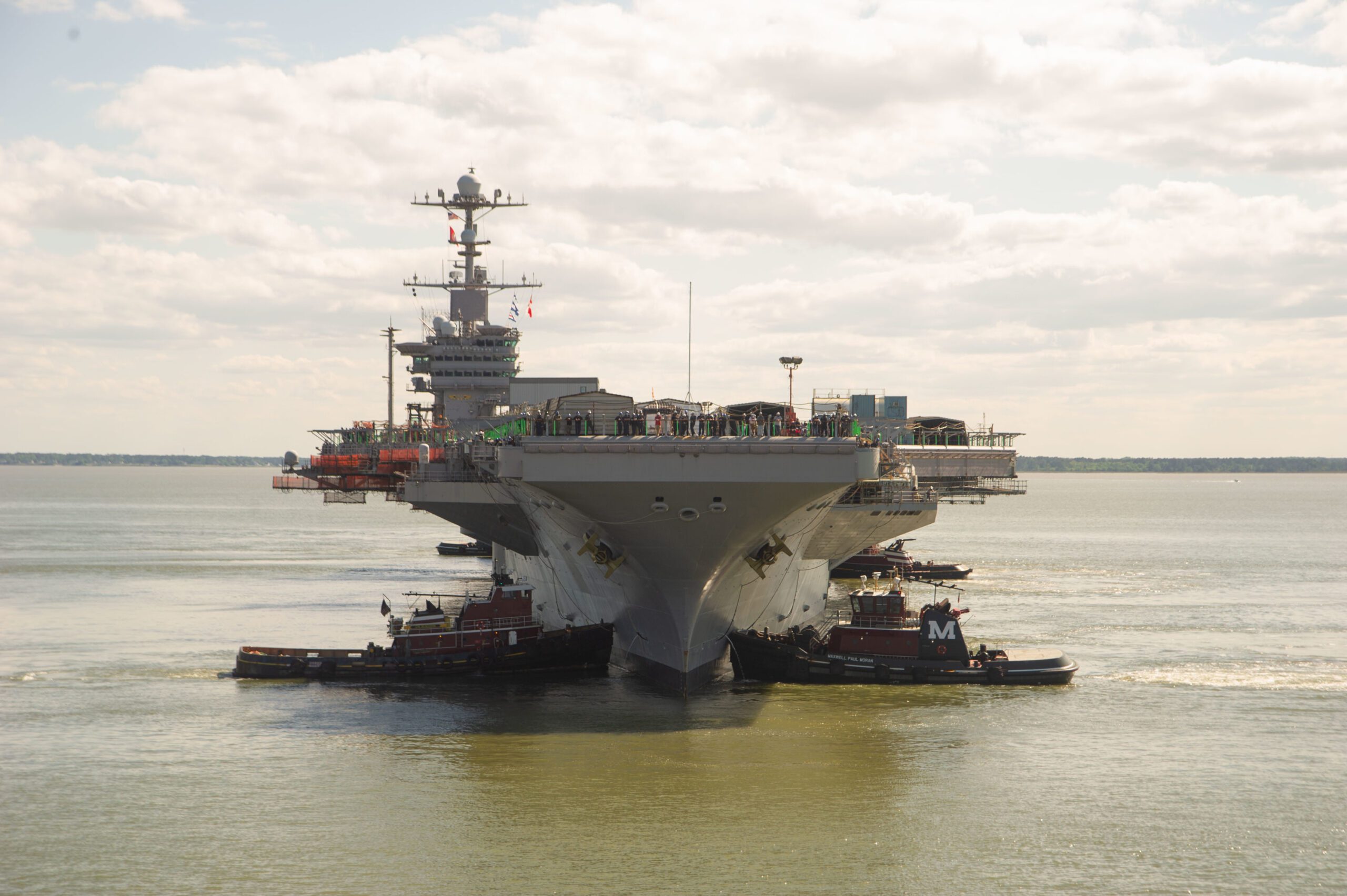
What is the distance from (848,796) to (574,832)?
4.54 m

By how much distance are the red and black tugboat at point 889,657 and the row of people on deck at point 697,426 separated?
15.4 feet

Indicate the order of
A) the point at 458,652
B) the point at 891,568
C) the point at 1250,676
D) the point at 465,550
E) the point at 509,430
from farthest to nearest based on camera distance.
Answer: the point at 465,550 < the point at 891,568 < the point at 509,430 < the point at 1250,676 < the point at 458,652

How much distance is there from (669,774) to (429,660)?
33.8 feet

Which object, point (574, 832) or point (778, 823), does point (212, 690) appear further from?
point (778, 823)

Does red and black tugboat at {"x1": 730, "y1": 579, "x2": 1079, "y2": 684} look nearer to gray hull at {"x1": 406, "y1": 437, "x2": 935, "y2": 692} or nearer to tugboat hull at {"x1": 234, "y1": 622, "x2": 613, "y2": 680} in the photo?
gray hull at {"x1": 406, "y1": 437, "x2": 935, "y2": 692}

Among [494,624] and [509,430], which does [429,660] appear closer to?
[494,624]

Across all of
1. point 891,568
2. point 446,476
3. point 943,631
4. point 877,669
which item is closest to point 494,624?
point 446,476

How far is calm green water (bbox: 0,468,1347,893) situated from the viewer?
17.0 metres

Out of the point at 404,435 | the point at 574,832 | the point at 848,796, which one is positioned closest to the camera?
the point at 574,832

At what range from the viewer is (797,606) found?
34.1 metres

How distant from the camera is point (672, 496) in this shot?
2498 centimetres

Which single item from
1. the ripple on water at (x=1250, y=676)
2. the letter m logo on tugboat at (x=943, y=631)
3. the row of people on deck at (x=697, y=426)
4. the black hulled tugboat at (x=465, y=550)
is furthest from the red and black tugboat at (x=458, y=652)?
the black hulled tugboat at (x=465, y=550)

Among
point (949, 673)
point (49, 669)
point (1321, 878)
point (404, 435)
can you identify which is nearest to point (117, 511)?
point (404, 435)

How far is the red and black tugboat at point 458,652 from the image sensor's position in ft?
97.8
